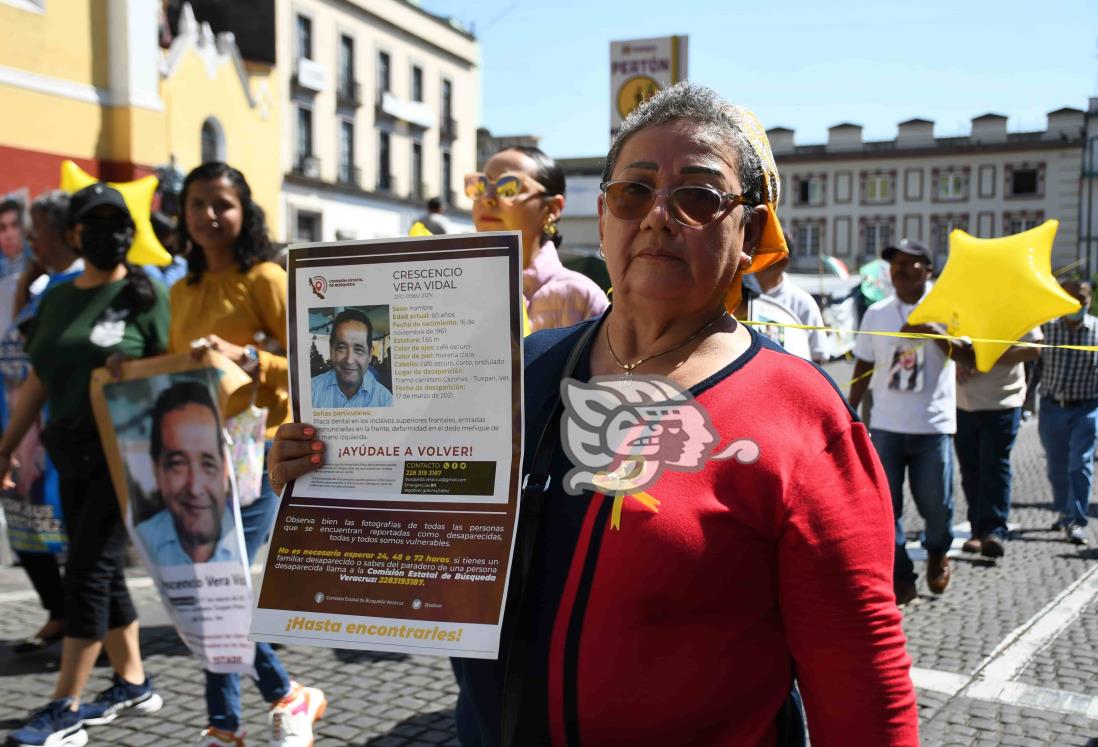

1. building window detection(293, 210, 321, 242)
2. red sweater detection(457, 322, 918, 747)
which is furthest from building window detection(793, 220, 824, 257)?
red sweater detection(457, 322, 918, 747)

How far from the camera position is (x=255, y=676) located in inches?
144

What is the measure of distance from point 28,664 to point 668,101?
4.30 m

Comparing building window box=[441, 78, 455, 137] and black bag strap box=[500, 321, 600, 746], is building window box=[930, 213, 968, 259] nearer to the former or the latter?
building window box=[441, 78, 455, 137]

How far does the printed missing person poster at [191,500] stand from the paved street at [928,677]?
627 mm

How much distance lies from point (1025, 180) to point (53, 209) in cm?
6360

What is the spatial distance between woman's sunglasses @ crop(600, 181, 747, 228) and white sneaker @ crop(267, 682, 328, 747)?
2597mm

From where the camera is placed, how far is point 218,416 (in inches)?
144

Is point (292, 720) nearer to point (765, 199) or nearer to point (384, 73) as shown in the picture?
point (765, 199)

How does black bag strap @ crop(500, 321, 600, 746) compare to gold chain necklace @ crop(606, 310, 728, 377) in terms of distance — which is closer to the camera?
black bag strap @ crop(500, 321, 600, 746)

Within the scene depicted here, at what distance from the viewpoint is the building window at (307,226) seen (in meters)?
35.1

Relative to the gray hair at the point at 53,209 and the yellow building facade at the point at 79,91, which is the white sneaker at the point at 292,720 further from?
the yellow building facade at the point at 79,91

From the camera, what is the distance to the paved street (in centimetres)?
406

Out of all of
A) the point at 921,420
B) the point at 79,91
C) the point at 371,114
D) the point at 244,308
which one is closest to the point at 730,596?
the point at 244,308

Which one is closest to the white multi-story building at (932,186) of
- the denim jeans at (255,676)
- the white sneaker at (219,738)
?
the denim jeans at (255,676)
